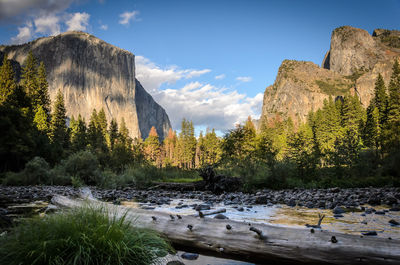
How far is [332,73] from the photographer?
15512cm

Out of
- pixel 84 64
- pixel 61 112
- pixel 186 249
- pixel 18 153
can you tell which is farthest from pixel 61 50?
pixel 186 249

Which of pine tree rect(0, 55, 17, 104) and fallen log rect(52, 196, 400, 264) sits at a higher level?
pine tree rect(0, 55, 17, 104)

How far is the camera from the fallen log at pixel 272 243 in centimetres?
226

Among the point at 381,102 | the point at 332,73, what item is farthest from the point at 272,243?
the point at 332,73

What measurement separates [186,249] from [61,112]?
149 ft

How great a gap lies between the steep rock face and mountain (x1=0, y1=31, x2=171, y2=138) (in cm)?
7890

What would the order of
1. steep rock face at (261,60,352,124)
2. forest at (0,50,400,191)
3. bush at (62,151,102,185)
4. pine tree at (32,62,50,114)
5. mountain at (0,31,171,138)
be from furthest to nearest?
steep rock face at (261,60,352,124), mountain at (0,31,171,138), pine tree at (32,62,50,114), bush at (62,151,102,185), forest at (0,50,400,191)

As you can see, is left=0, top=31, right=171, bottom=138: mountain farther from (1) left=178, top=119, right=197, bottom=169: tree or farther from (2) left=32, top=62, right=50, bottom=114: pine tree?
(2) left=32, top=62, right=50, bottom=114: pine tree

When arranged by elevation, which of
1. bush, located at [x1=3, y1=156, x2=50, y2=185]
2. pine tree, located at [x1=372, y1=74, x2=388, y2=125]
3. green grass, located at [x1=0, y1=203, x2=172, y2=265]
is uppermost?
pine tree, located at [x1=372, y1=74, x2=388, y2=125]

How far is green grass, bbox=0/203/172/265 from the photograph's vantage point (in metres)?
2.07

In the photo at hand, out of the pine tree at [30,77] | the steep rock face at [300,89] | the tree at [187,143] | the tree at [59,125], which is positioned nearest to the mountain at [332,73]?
the steep rock face at [300,89]

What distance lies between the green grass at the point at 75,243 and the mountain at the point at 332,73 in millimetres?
133241

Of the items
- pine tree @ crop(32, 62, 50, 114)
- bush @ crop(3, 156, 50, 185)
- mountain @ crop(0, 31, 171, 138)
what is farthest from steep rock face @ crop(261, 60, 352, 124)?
bush @ crop(3, 156, 50, 185)

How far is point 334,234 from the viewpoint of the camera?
2.50 meters
